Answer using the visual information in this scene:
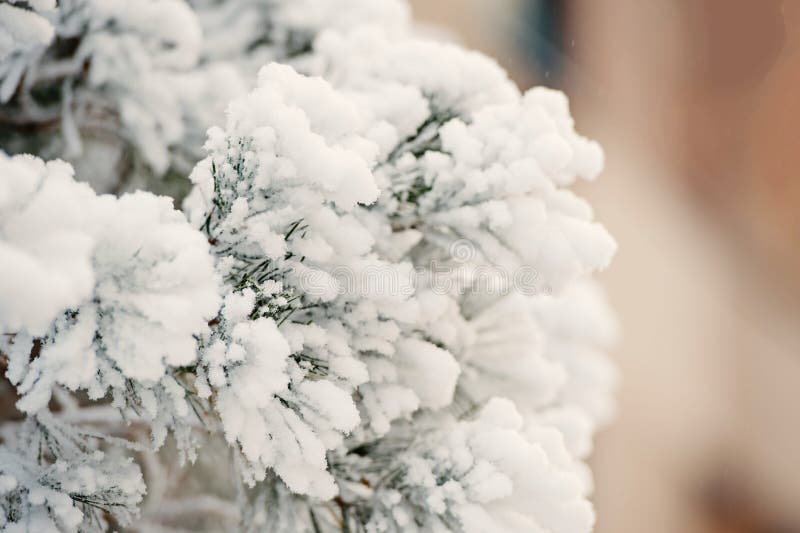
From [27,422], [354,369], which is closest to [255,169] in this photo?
[354,369]

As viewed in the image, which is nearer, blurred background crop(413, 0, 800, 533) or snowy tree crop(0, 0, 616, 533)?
snowy tree crop(0, 0, 616, 533)

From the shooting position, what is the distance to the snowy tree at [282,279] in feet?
1.46

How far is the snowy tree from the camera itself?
0.45 m

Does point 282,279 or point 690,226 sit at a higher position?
point 690,226

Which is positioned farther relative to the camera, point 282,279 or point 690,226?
point 690,226

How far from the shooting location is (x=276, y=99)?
499 millimetres

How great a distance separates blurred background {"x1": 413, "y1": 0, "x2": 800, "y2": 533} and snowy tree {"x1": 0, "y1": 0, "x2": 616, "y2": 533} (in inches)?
61.5

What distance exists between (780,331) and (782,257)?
0.29m

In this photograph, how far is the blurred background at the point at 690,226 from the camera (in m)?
2.17

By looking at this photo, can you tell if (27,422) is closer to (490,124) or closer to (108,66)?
(108,66)

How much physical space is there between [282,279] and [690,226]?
2.25 metres

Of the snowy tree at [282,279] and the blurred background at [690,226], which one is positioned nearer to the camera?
the snowy tree at [282,279]

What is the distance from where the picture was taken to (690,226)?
2.40 m

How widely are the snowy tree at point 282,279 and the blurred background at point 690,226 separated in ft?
5.12
